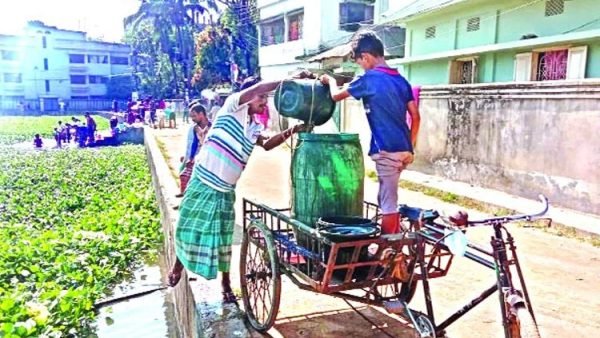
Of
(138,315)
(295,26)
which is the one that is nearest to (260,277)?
(138,315)

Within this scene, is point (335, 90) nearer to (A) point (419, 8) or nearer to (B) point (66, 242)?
(B) point (66, 242)

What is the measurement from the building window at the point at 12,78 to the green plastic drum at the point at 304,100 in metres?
59.3

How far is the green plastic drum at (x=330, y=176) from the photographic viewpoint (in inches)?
134

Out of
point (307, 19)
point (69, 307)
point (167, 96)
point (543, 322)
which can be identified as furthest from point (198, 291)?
point (167, 96)

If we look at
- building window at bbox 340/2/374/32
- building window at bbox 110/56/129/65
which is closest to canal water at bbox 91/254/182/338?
building window at bbox 340/2/374/32

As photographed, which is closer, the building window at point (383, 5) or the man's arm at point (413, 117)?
the man's arm at point (413, 117)

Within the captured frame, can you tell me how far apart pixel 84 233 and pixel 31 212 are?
3007 mm

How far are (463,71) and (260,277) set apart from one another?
40.6 feet

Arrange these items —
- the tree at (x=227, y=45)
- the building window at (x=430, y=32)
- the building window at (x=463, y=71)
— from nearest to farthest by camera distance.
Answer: the building window at (x=463, y=71), the building window at (x=430, y=32), the tree at (x=227, y=45)

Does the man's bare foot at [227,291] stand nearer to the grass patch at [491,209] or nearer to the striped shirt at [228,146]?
the striped shirt at [228,146]

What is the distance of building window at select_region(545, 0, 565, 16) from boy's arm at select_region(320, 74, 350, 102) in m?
9.90

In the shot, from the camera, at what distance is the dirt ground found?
3.80m

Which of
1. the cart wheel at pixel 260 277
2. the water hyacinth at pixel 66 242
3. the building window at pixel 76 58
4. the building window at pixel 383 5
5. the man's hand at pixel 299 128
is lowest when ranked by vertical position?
the water hyacinth at pixel 66 242

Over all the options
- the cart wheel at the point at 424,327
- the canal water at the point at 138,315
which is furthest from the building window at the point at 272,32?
the cart wheel at the point at 424,327
